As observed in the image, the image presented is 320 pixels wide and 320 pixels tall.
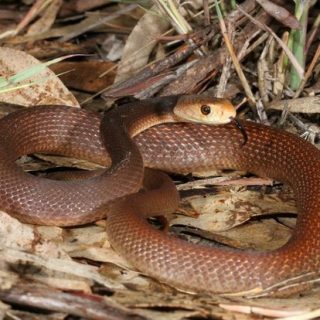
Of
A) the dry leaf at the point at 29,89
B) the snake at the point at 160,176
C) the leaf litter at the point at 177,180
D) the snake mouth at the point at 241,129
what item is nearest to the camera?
the leaf litter at the point at 177,180

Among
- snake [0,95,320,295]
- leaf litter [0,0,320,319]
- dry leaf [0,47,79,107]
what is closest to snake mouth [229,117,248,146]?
snake [0,95,320,295]

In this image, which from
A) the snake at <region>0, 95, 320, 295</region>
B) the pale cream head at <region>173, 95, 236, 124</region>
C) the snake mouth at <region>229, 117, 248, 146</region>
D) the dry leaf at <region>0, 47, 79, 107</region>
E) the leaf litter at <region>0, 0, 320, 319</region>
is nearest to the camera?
the leaf litter at <region>0, 0, 320, 319</region>

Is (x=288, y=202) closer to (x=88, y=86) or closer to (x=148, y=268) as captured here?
(x=148, y=268)

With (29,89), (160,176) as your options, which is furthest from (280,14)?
(29,89)

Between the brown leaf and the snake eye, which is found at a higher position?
the brown leaf

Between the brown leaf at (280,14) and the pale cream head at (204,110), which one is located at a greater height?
the brown leaf at (280,14)

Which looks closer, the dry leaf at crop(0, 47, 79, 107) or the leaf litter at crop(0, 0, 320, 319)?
the leaf litter at crop(0, 0, 320, 319)

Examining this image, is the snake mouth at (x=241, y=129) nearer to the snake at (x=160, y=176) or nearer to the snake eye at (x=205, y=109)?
the snake at (x=160, y=176)

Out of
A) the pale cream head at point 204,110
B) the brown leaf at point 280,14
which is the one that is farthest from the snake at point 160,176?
the brown leaf at point 280,14

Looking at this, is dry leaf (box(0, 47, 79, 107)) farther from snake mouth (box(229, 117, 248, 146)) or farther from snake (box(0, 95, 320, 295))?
snake mouth (box(229, 117, 248, 146))
